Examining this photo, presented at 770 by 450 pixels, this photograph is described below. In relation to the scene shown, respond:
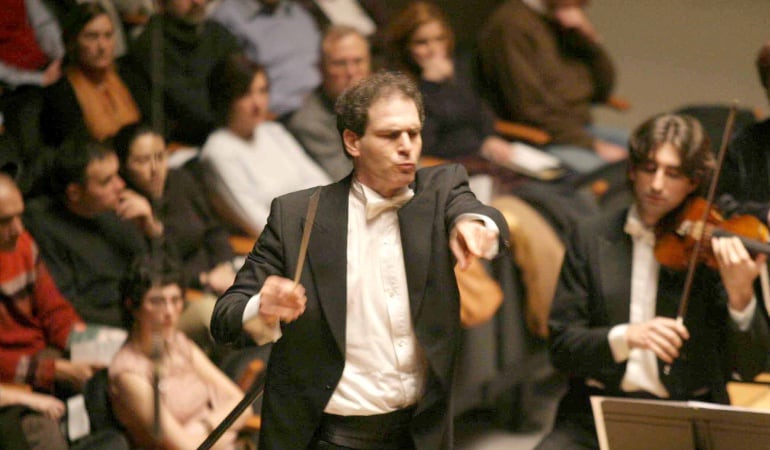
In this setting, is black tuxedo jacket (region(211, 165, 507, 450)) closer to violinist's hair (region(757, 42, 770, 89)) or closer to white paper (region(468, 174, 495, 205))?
violinist's hair (region(757, 42, 770, 89))

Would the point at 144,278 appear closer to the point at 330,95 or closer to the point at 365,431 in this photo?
the point at 330,95

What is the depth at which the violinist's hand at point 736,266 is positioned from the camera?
10.4ft

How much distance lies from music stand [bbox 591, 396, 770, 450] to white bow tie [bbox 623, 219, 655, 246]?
64 centimetres

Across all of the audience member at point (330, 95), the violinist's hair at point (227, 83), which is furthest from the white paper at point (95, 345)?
the audience member at point (330, 95)

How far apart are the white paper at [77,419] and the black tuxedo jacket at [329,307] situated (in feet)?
5.13

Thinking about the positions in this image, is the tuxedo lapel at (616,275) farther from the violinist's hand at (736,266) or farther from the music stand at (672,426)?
the music stand at (672,426)

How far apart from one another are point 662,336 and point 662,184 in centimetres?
58

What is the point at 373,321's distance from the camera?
249 centimetres

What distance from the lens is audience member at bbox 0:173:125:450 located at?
378cm

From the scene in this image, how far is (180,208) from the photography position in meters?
4.45

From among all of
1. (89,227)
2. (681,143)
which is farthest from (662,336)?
(89,227)

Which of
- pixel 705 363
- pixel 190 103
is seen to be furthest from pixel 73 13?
pixel 705 363

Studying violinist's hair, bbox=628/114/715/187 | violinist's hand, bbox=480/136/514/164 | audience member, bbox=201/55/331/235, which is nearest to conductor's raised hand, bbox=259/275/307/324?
violinist's hair, bbox=628/114/715/187

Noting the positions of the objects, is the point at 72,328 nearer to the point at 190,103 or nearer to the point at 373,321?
the point at 190,103
